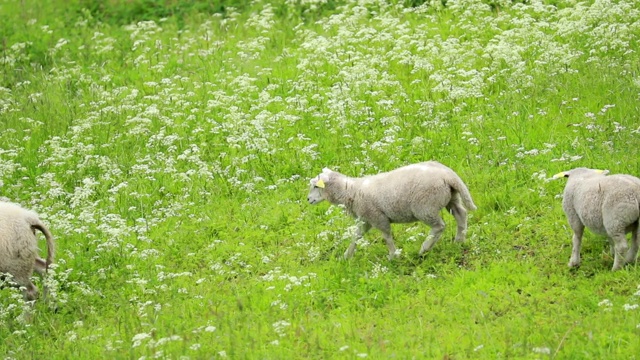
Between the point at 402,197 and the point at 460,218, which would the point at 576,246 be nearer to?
the point at 460,218

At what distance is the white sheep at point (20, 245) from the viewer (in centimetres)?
1110

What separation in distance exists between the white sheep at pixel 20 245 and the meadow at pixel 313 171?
336 millimetres

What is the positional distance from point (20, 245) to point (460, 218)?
16.5 ft

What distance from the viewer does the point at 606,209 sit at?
9469 mm

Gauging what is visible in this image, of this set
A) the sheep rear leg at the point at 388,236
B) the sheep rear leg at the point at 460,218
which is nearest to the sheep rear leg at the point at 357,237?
the sheep rear leg at the point at 388,236

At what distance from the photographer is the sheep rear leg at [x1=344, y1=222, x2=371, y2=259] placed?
1103 centimetres

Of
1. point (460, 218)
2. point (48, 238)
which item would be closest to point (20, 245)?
point (48, 238)

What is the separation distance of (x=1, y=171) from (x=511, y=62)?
7.55 metres

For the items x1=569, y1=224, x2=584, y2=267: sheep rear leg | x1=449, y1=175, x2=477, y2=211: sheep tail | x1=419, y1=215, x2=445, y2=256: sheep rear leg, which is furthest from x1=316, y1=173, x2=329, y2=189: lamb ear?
x1=569, y1=224, x2=584, y2=267: sheep rear leg

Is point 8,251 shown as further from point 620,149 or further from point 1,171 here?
point 620,149

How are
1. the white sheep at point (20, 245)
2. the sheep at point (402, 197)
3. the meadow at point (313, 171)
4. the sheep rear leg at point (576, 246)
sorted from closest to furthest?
the meadow at point (313, 171) < the sheep rear leg at point (576, 246) < the sheep at point (402, 197) < the white sheep at point (20, 245)

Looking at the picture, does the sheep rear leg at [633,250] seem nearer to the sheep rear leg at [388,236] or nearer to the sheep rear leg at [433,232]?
the sheep rear leg at [433,232]

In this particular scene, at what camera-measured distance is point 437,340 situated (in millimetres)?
9031

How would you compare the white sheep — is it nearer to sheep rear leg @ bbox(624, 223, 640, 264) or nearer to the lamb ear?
the lamb ear
